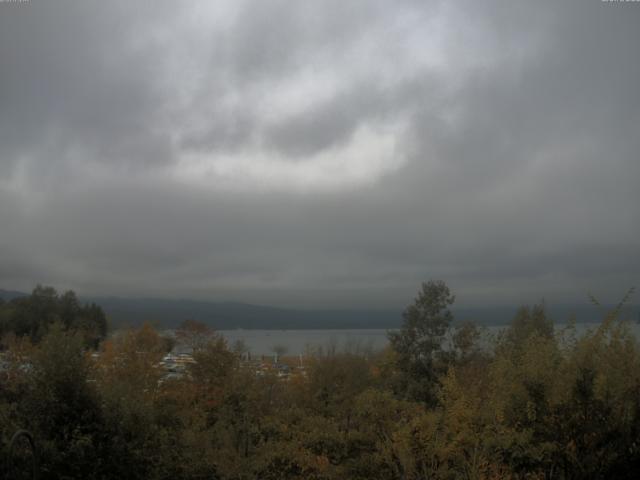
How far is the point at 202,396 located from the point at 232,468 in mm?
15188

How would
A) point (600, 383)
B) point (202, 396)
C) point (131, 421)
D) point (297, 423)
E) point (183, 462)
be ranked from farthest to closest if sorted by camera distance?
point (202, 396) → point (297, 423) → point (183, 462) → point (131, 421) → point (600, 383)

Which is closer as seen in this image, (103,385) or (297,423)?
(103,385)

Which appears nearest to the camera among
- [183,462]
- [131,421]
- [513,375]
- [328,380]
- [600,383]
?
[600,383]

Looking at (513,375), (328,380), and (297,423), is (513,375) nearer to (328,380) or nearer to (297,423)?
(297,423)

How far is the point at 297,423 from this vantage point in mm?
21719

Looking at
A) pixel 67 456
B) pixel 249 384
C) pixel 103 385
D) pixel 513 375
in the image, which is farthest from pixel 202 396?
pixel 513 375

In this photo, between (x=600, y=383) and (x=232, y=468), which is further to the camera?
(x=232, y=468)

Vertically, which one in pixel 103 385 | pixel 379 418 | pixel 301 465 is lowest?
pixel 301 465

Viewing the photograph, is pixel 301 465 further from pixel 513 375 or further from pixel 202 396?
pixel 202 396

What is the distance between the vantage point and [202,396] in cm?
3162

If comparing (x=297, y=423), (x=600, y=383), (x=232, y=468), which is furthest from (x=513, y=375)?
(x=297, y=423)

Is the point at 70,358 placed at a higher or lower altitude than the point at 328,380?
higher

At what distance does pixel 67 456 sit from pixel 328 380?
1756 centimetres

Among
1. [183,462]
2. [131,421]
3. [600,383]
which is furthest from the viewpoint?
[183,462]
